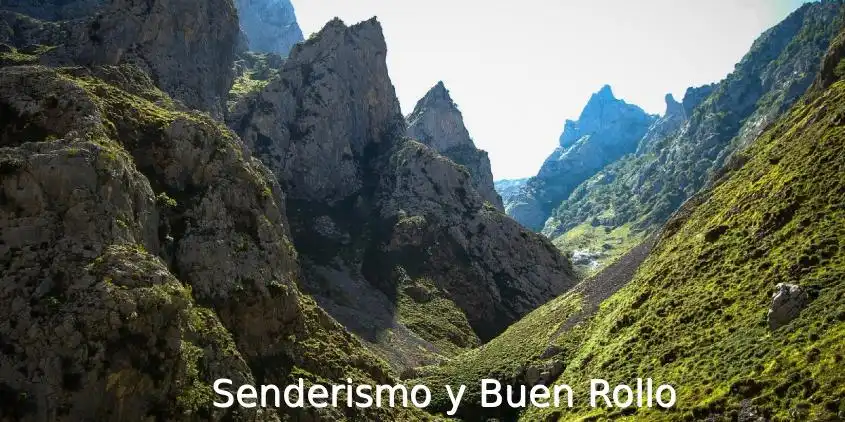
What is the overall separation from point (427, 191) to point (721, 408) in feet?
424

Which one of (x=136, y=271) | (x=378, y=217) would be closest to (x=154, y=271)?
(x=136, y=271)

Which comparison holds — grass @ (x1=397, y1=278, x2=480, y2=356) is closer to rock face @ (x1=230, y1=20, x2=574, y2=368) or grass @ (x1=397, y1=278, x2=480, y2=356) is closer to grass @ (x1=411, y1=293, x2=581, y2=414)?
rock face @ (x1=230, y1=20, x2=574, y2=368)

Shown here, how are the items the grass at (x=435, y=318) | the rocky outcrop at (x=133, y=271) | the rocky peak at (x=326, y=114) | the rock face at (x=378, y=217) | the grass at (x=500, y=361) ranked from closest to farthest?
the rocky outcrop at (x=133, y=271)
the grass at (x=500, y=361)
the grass at (x=435, y=318)
the rock face at (x=378, y=217)
the rocky peak at (x=326, y=114)

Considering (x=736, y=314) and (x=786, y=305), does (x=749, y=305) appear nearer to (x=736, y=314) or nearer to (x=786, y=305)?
(x=736, y=314)

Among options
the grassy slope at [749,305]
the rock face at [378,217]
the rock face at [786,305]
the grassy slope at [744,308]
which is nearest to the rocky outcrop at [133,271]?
the grassy slope at [744,308]

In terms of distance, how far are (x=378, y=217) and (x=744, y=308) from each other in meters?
120

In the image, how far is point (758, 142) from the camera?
96.0m

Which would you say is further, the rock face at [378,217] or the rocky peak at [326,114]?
the rocky peak at [326,114]

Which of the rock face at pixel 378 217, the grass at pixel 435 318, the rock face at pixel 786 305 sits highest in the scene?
the rock face at pixel 378 217

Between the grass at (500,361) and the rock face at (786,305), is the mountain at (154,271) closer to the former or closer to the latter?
the grass at (500,361)

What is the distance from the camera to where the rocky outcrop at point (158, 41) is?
121 metres

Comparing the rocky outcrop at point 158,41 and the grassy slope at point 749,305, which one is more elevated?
the rocky outcrop at point 158,41

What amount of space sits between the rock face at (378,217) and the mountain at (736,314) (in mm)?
40020

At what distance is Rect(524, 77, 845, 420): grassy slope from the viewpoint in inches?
1393
